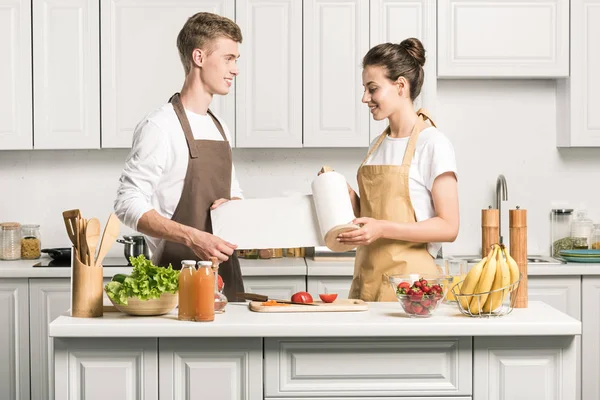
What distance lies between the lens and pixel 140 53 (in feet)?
14.7

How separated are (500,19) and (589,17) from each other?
47 centimetres

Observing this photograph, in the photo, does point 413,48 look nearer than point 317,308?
No

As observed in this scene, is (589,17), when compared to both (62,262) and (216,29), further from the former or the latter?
(62,262)

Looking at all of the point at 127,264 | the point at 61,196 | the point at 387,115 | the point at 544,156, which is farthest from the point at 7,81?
the point at 544,156

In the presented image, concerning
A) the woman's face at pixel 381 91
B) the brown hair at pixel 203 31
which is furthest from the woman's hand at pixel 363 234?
the brown hair at pixel 203 31

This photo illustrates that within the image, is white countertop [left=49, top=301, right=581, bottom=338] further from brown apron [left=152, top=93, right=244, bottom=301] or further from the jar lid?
the jar lid

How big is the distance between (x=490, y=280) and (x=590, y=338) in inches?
83.0

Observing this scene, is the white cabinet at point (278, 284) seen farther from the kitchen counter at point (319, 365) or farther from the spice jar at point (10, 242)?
the kitchen counter at point (319, 365)

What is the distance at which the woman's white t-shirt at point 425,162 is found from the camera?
2922 millimetres

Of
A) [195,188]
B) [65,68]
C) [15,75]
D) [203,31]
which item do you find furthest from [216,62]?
[15,75]

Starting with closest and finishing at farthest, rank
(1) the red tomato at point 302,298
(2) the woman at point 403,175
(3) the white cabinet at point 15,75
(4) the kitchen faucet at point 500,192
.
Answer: (1) the red tomato at point 302,298, (2) the woman at point 403,175, (3) the white cabinet at point 15,75, (4) the kitchen faucet at point 500,192

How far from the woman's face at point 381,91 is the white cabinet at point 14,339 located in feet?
7.11

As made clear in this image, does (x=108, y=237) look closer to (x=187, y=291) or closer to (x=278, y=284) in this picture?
(x=187, y=291)

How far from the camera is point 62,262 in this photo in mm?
4387
